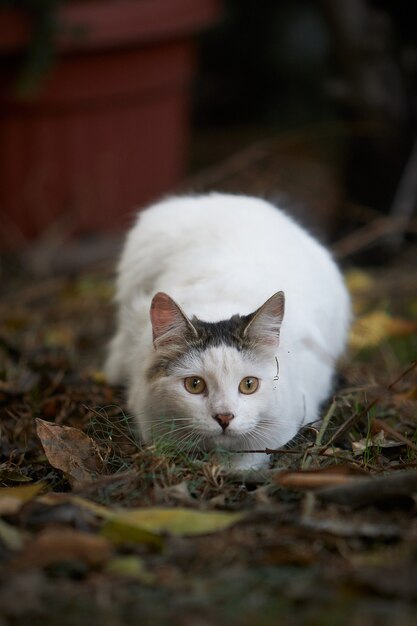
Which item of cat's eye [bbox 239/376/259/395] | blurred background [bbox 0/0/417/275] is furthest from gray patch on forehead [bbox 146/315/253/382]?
blurred background [bbox 0/0/417/275]

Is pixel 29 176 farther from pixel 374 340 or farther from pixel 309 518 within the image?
pixel 309 518

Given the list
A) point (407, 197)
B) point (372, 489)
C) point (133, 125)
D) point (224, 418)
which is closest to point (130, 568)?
point (372, 489)

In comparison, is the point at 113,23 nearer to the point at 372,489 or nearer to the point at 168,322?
the point at 168,322

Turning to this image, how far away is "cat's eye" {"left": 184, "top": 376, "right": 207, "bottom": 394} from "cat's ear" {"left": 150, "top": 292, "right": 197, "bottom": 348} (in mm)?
140

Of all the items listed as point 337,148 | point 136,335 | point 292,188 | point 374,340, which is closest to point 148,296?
point 136,335

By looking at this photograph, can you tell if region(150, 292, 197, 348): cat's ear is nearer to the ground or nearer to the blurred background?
the ground

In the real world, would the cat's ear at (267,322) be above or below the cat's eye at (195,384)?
above

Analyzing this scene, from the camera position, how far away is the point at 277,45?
9703 millimetres

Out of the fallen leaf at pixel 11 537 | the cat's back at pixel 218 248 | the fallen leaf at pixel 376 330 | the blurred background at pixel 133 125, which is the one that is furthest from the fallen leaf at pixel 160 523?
the blurred background at pixel 133 125

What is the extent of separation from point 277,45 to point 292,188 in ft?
7.75

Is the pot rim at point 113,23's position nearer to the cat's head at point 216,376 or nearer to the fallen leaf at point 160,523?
the cat's head at point 216,376

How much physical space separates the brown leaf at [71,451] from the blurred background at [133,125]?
3.18 meters

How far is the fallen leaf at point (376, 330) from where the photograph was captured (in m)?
5.01

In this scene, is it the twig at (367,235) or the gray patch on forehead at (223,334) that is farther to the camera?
the twig at (367,235)
